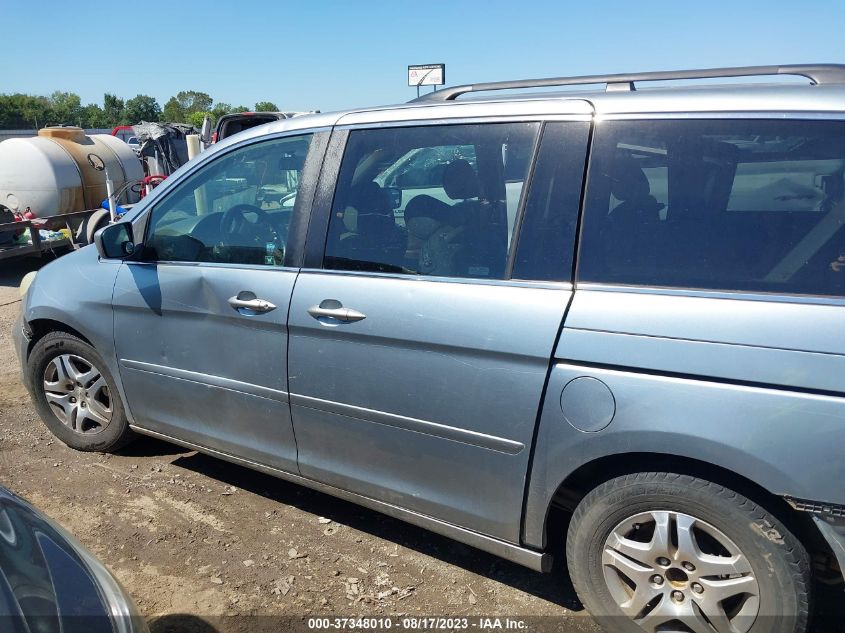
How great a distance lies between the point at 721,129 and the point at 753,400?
89cm

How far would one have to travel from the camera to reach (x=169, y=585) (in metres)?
2.83

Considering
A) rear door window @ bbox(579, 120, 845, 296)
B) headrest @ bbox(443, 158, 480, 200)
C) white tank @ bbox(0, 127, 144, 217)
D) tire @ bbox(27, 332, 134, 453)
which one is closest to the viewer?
rear door window @ bbox(579, 120, 845, 296)

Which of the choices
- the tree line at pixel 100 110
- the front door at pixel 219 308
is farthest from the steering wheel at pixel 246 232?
the tree line at pixel 100 110

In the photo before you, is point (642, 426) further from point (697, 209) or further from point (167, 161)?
point (167, 161)

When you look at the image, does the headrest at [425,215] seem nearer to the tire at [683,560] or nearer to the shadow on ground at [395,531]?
the tire at [683,560]

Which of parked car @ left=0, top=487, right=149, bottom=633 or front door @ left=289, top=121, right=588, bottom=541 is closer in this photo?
parked car @ left=0, top=487, right=149, bottom=633

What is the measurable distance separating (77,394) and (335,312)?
2.08 metres

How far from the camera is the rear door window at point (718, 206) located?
2.00 m

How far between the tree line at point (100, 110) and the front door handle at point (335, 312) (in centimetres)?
5766

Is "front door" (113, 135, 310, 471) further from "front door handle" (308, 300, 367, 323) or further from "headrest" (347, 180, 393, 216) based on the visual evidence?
"headrest" (347, 180, 393, 216)

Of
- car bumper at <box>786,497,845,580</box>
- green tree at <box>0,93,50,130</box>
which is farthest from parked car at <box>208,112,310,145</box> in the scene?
green tree at <box>0,93,50,130</box>

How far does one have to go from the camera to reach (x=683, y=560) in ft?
7.11

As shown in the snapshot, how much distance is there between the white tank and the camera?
1034 centimetres

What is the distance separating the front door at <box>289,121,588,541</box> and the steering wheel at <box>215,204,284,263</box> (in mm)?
286
